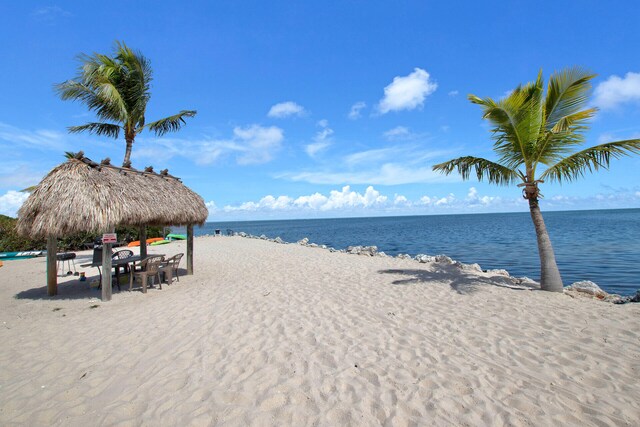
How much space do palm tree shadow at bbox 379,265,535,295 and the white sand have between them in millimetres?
579

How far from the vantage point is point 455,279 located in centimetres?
923

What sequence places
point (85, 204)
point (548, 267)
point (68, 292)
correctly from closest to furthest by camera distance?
point (85, 204) → point (548, 267) → point (68, 292)

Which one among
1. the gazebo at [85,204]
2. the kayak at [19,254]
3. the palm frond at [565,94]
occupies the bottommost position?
the kayak at [19,254]

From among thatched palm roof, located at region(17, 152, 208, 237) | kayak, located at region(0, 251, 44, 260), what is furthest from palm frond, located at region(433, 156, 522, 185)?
kayak, located at region(0, 251, 44, 260)

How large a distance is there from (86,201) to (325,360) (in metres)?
7.10

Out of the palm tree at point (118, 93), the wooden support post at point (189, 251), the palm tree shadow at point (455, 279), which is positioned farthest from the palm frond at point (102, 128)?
the palm tree shadow at point (455, 279)

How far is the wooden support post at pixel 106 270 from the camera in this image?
758 cm

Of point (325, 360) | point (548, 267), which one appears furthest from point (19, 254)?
point (548, 267)

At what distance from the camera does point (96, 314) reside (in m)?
6.72

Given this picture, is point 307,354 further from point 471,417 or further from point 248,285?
point 248,285

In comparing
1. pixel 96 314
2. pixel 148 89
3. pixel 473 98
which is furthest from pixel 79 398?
pixel 148 89

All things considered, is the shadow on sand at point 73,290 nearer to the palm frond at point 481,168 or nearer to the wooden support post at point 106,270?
the wooden support post at point 106,270

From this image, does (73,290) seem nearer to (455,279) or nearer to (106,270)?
(106,270)

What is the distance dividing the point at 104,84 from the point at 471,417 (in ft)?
45.6
